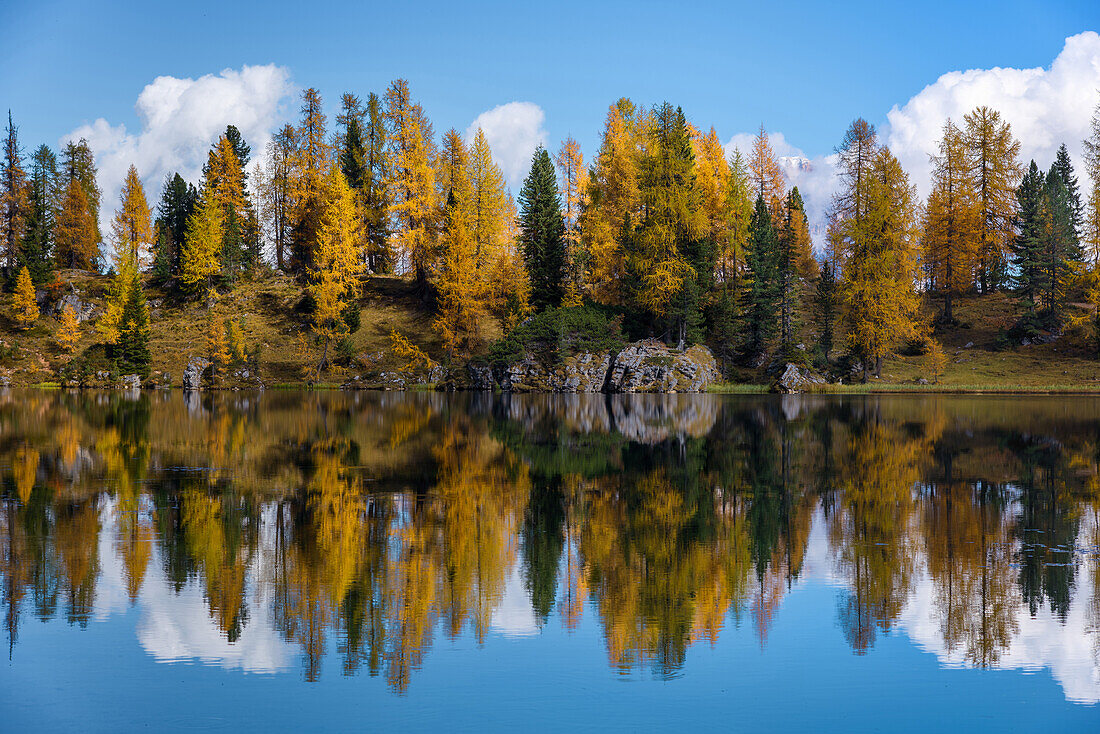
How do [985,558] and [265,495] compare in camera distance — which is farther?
[265,495]

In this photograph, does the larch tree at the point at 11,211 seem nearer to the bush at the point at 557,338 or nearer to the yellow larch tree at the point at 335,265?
the yellow larch tree at the point at 335,265

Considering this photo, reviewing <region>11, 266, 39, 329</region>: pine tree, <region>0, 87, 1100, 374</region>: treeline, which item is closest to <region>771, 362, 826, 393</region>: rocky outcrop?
<region>0, 87, 1100, 374</region>: treeline

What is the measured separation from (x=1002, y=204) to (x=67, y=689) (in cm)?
7827

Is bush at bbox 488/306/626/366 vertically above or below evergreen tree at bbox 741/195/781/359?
below

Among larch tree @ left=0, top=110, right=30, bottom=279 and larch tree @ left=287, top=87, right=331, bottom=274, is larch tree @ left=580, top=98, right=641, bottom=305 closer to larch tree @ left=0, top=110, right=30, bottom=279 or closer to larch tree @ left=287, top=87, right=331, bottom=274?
larch tree @ left=287, top=87, right=331, bottom=274

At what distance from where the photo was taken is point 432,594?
8.25 m

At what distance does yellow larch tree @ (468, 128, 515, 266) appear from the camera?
66625 mm

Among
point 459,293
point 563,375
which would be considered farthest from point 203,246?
point 563,375

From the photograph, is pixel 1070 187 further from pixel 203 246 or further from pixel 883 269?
pixel 203 246

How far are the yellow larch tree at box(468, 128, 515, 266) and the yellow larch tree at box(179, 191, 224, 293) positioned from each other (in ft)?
79.3

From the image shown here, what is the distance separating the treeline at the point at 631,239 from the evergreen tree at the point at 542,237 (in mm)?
158

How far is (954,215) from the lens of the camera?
226 ft

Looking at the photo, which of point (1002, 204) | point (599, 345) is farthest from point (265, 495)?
point (1002, 204)

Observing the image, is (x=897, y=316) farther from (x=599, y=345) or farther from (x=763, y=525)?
(x=763, y=525)
